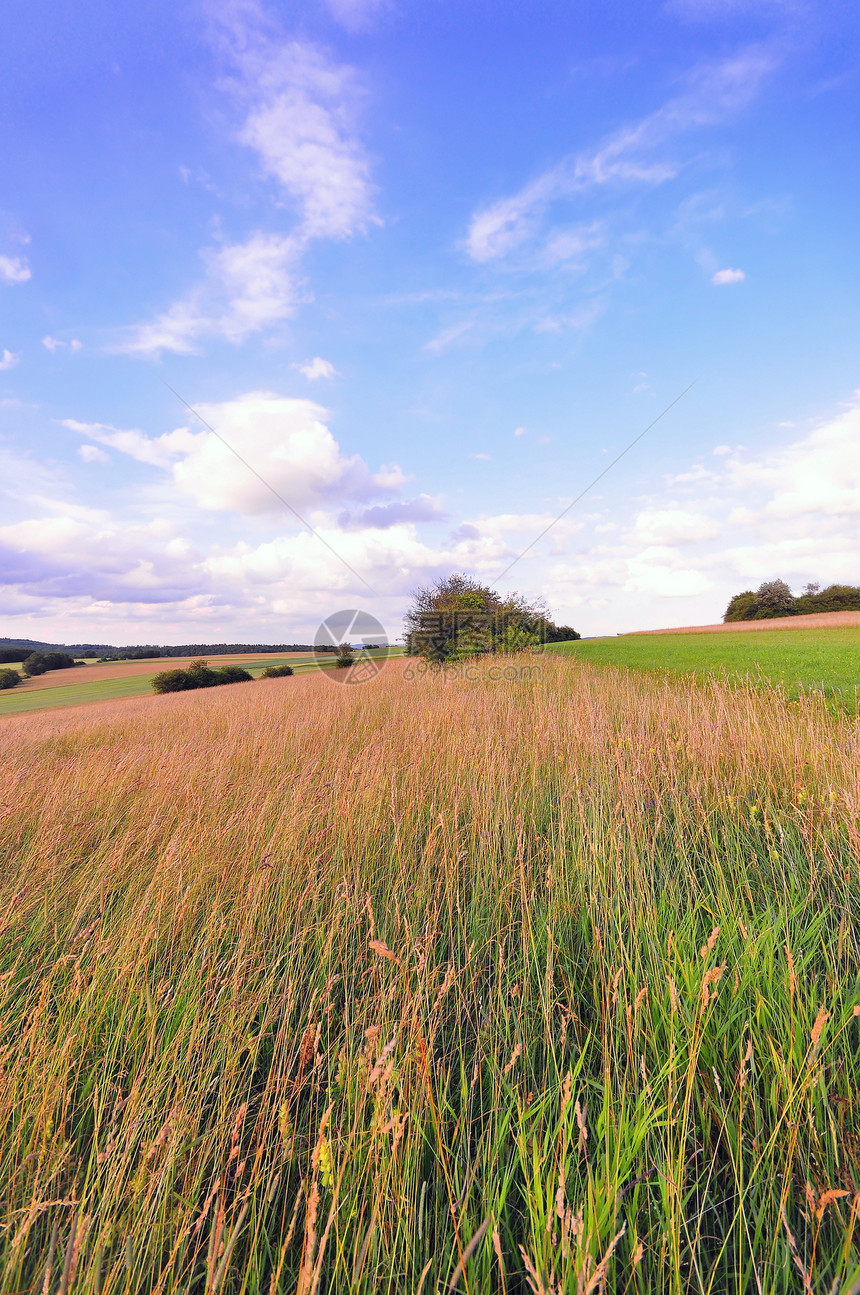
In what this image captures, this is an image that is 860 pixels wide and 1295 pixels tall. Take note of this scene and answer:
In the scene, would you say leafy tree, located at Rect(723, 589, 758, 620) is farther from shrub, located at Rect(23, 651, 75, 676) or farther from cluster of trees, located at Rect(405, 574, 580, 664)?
shrub, located at Rect(23, 651, 75, 676)

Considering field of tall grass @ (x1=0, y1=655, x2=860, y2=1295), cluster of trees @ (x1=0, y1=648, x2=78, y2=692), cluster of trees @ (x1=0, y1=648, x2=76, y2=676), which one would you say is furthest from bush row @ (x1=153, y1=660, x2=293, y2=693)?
field of tall grass @ (x1=0, y1=655, x2=860, y2=1295)

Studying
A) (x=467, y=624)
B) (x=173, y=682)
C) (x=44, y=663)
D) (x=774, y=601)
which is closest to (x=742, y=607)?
(x=774, y=601)

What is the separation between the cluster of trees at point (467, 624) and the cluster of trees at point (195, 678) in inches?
585

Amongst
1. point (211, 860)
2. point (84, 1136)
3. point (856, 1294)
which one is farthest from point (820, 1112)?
point (211, 860)

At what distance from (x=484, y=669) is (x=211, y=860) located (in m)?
12.0

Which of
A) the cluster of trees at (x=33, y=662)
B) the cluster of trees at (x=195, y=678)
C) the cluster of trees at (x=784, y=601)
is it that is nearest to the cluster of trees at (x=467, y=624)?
the cluster of trees at (x=195, y=678)

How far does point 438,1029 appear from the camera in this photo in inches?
81.4

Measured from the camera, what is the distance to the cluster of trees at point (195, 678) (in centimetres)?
3200

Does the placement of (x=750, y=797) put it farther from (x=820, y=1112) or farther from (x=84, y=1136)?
(x=84, y=1136)

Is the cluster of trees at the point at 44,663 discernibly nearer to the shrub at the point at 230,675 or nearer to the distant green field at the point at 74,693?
the distant green field at the point at 74,693

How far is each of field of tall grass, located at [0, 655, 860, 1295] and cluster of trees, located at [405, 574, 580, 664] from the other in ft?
53.0

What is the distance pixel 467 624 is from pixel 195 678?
21.4m

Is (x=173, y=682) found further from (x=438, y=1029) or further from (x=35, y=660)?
→ (x=438, y=1029)

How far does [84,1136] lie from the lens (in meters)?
1.91
